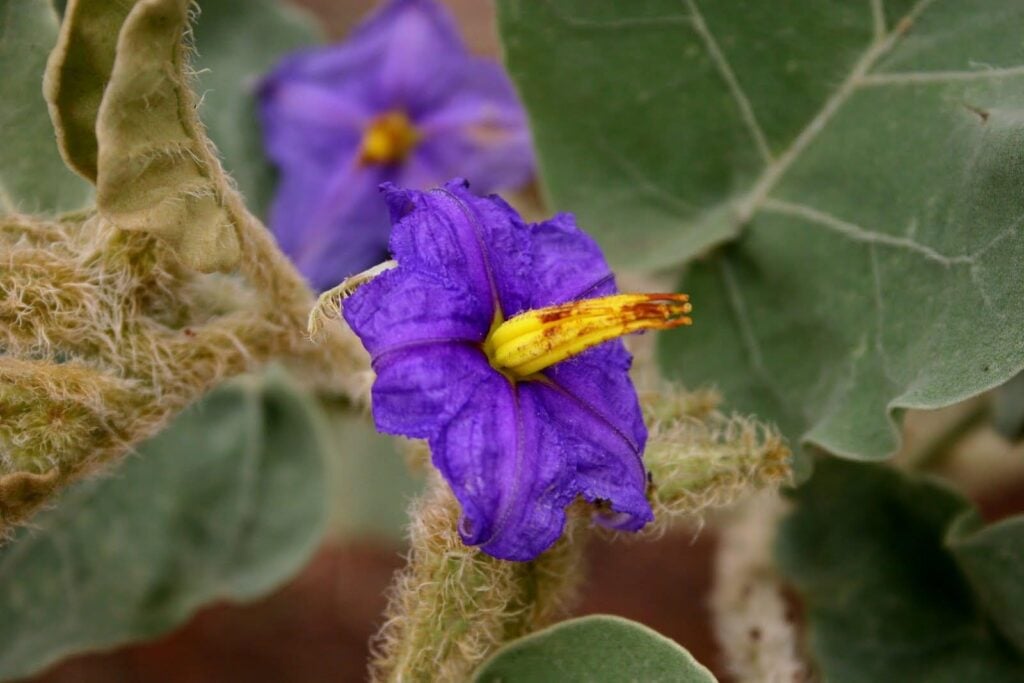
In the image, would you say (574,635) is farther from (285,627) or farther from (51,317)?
(285,627)

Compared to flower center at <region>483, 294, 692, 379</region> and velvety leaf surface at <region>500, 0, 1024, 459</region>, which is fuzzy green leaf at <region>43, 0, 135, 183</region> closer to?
flower center at <region>483, 294, 692, 379</region>

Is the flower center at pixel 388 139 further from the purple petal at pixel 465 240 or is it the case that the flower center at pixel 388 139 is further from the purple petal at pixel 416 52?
the purple petal at pixel 465 240

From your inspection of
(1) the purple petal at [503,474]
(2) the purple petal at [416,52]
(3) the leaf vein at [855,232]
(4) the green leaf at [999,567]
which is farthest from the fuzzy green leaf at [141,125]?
(2) the purple petal at [416,52]

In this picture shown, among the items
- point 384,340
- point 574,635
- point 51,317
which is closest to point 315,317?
point 384,340

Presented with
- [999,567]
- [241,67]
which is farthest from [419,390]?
[241,67]

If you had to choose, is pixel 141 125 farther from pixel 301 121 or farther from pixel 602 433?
pixel 301 121

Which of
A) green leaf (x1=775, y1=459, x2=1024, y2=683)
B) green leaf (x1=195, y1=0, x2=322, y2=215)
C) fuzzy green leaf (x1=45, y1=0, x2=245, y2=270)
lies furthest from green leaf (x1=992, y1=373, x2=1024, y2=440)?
green leaf (x1=195, y1=0, x2=322, y2=215)
